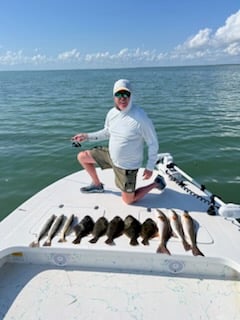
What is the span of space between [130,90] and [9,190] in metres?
4.50

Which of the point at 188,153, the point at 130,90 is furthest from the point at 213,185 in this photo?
the point at 130,90

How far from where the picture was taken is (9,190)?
695 centimetres

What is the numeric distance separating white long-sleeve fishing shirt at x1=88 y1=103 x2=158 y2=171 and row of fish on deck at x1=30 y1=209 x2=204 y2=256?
32.2 inches

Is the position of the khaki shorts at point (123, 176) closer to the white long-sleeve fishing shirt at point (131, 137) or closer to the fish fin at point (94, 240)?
the white long-sleeve fishing shirt at point (131, 137)

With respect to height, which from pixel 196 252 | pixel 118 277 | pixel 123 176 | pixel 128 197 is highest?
pixel 123 176

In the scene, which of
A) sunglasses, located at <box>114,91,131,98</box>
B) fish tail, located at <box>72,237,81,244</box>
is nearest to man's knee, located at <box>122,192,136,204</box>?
fish tail, located at <box>72,237,81,244</box>

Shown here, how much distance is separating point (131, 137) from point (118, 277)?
1793 mm

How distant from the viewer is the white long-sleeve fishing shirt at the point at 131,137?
12.8 ft

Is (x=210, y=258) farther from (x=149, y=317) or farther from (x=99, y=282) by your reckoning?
(x=99, y=282)

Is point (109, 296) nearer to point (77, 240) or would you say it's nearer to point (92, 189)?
point (77, 240)

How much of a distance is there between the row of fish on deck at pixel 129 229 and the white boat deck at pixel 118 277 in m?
0.07

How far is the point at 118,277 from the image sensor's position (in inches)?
122

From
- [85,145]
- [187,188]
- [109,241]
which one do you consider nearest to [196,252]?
[109,241]

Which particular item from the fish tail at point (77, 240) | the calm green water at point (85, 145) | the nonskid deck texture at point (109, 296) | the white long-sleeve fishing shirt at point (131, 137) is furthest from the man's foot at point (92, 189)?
the calm green water at point (85, 145)
